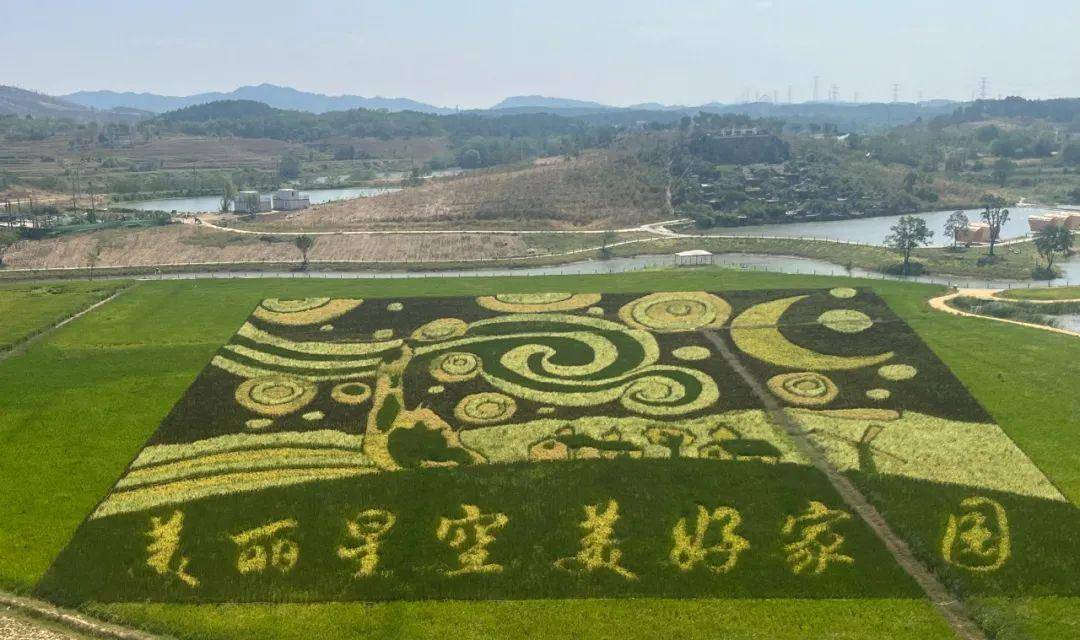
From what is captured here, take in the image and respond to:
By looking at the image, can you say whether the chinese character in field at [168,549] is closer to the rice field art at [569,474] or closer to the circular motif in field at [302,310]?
the rice field art at [569,474]

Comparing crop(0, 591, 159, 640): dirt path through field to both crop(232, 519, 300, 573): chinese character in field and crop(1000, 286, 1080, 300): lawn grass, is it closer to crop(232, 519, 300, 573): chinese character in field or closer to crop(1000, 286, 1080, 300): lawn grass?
crop(232, 519, 300, 573): chinese character in field

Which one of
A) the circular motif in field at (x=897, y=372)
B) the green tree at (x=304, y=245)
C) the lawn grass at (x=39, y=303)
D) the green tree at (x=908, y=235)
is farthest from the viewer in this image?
the green tree at (x=304, y=245)

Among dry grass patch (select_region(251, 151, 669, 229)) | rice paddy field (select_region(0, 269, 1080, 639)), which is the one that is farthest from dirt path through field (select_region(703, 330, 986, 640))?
dry grass patch (select_region(251, 151, 669, 229))

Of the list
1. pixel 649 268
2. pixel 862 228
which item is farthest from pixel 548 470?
A: pixel 862 228

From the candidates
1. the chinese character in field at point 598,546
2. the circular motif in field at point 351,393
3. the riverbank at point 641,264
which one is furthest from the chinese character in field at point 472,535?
the riverbank at point 641,264

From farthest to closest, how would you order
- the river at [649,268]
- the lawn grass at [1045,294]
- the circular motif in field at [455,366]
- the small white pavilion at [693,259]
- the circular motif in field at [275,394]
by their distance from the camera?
the small white pavilion at [693,259] → the river at [649,268] → the lawn grass at [1045,294] → the circular motif in field at [455,366] → the circular motif in field at [275,394]

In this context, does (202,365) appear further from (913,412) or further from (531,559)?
(913,412)
